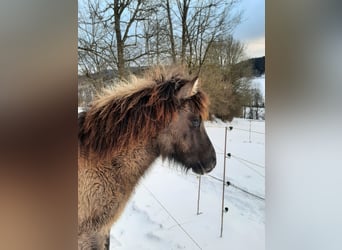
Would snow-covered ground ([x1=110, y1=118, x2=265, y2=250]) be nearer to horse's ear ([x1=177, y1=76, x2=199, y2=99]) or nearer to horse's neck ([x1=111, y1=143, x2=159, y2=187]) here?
horse's neck ([x1=111, y1=143, x2=159, y2=187])

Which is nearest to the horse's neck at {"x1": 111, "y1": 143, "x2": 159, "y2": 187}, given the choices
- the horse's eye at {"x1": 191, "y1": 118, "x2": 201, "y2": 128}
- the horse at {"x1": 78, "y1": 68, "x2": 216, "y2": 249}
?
the horse at {"x1": 78, "y1": 68, "x2": 216, "y2": 249}

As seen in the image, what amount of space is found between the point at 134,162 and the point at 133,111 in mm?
232

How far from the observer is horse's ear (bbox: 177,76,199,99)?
1.37 m

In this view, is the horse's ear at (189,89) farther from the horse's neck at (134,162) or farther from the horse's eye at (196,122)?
the horse's neck at (134,162)

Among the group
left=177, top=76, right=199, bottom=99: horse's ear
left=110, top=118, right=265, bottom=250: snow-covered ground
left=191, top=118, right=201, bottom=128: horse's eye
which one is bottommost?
left=110, top=118, right=265, bottom=250: snow-covered ground

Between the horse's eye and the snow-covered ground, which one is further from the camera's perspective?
the horse's eye

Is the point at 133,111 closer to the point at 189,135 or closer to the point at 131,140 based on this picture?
the point at 131,140

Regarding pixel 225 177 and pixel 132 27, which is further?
pixel 225 177

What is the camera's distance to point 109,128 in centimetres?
126

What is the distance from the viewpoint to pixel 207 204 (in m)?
1.41

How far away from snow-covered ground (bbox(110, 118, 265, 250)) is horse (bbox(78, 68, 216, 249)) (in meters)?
0.05
